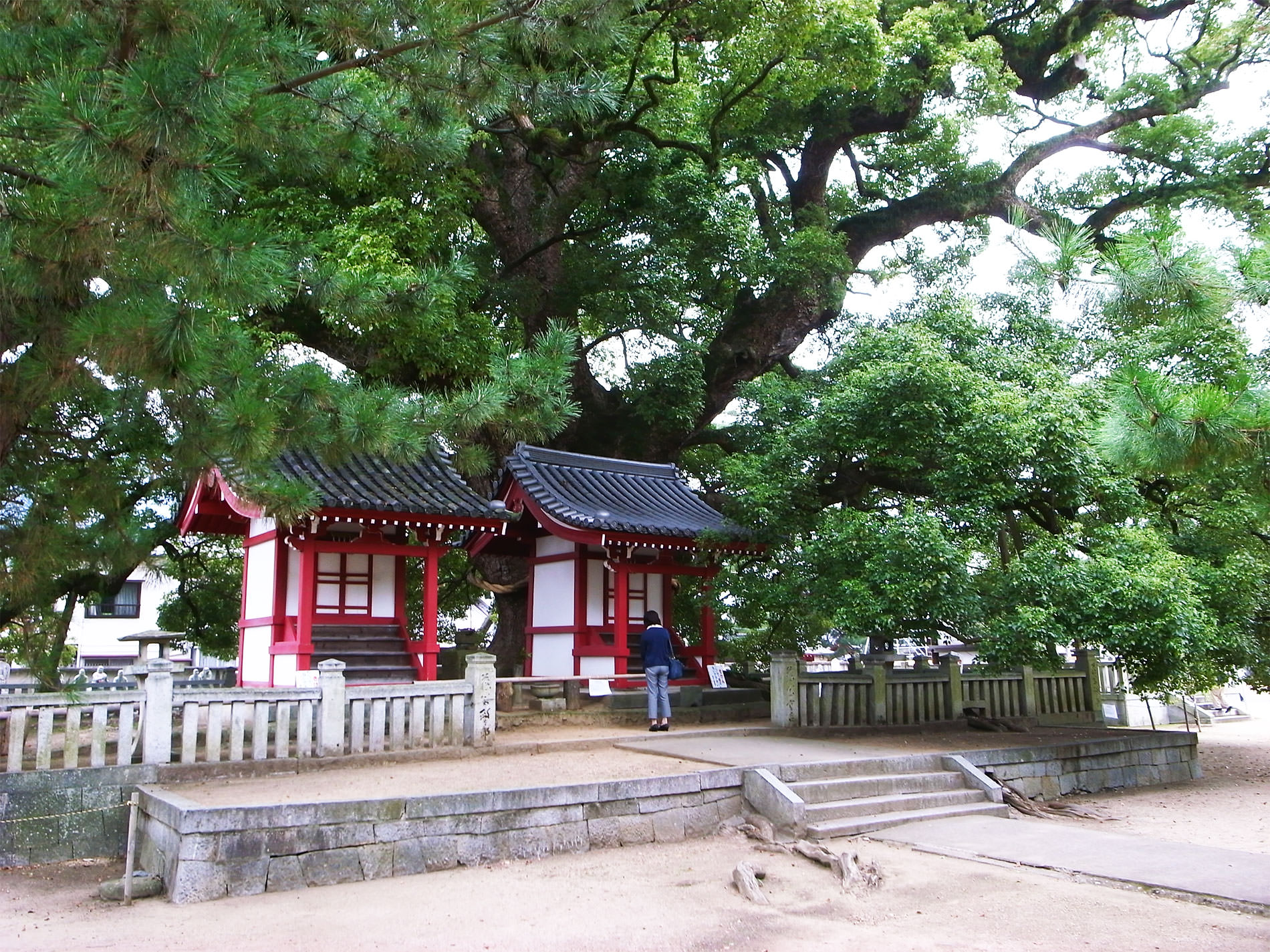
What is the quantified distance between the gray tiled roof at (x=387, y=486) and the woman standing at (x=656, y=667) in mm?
2855

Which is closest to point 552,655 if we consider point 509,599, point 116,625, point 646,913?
point 509,599

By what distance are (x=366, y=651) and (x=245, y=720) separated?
3378 millimetres

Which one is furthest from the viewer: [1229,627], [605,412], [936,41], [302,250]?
[605,412]

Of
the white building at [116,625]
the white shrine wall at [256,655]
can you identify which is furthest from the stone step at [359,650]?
the white building at [116,625]

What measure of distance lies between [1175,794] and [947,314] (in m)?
7.36

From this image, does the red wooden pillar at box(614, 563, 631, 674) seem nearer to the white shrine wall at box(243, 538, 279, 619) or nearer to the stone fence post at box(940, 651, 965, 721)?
the stone fence post at box(940, 651, 965, 721)

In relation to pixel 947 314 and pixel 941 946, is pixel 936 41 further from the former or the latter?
pixel 941 946

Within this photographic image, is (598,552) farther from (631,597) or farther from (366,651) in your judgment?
(366,651)

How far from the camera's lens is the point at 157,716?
9.16 metres

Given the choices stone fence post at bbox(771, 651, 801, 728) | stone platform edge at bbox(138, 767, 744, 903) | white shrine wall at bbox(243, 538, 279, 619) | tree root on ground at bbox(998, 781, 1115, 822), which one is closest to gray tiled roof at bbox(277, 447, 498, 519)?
white shrine wall at bbox(243, 538, 279, 619)

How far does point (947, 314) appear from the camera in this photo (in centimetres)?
1452

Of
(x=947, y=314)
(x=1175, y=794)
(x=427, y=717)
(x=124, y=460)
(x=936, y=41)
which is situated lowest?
(x=1175, y=794)

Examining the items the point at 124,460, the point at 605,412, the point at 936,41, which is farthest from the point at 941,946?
the point at 936,41

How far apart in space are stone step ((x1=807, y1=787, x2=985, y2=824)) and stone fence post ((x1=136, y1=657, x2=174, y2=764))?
6.18 m
